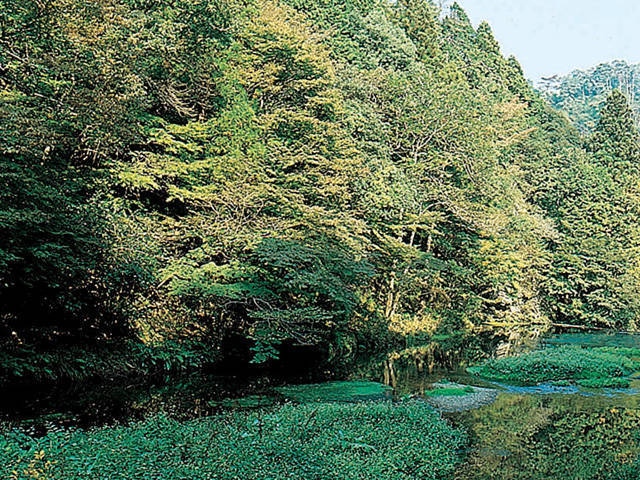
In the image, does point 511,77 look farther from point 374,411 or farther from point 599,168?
point 374,411

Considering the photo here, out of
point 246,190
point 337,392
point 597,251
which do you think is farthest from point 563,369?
point 597,251

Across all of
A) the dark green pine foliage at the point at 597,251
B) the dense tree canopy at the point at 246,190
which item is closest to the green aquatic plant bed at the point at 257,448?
the dense tree canopy at the point at 246,190

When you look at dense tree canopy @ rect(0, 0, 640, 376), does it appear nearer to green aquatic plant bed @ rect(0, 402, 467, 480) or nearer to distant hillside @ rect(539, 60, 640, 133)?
green aquatic plant bed @ rect(0, 402, 467, 480)

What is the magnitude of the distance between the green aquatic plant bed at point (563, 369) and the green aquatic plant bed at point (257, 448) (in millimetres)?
7237

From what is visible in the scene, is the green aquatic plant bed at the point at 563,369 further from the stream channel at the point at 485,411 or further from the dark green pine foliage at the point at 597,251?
the dark green pine foliage at the point at 597,251

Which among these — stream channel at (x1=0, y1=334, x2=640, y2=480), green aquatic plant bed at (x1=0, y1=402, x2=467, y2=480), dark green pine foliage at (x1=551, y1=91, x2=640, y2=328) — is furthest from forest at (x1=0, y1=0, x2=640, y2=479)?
dark green pine foliage at (x1=551, y1=91, x2=640, y2=328)

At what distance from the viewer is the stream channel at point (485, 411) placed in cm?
952

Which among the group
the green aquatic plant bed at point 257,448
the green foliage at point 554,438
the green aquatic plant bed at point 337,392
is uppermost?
the green aquatic plant bed at point 257,448

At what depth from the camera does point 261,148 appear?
1739 cm

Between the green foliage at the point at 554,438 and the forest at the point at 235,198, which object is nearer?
the green foliage at the point at 554,438

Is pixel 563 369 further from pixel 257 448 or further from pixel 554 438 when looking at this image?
pixel 257 448

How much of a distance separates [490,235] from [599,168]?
1422cm

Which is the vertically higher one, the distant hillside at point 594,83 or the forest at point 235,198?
A: the distant hillside at point 594,83

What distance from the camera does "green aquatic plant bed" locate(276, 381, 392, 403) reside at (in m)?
13.4
